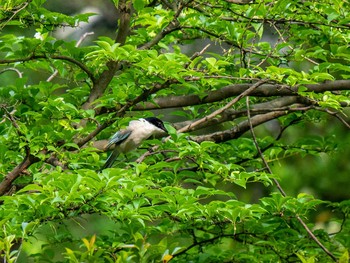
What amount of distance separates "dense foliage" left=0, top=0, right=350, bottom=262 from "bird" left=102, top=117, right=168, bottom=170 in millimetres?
63

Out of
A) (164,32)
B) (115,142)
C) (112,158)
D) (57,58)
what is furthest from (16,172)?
(164,32)

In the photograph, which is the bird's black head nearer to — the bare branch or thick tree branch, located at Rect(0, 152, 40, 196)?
the bare branch

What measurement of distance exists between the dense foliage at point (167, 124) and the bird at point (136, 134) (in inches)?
2.5

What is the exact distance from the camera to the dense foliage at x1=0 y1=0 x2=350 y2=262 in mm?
4148

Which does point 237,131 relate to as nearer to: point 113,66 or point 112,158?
point 112,158

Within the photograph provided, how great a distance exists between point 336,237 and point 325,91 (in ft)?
3.01

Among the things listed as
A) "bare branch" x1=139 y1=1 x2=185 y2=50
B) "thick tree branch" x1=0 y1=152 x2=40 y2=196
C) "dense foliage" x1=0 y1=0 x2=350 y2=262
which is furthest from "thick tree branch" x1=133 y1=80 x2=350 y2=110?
"thick tree branch" x1=0 y1=152 x2=40 y2=196

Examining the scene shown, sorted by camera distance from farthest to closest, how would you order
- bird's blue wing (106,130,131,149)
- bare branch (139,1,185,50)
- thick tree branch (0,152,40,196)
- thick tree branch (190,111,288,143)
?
thick tree branch (190,111,288,143) → bird's blue wing (106,130,131,149) → bare branch (139,1,185,50) → thick tree branch (0,152,40,196)

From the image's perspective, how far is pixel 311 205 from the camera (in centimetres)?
454

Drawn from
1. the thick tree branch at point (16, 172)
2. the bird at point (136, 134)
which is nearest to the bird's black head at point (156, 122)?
the bird at point (136, 134)

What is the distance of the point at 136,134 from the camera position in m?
5.61

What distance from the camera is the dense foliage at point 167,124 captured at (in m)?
4.15

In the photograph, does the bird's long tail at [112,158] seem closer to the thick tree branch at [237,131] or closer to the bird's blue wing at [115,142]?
the bird's blue wing at [115,142]

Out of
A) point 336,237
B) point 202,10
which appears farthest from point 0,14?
point 336,237
